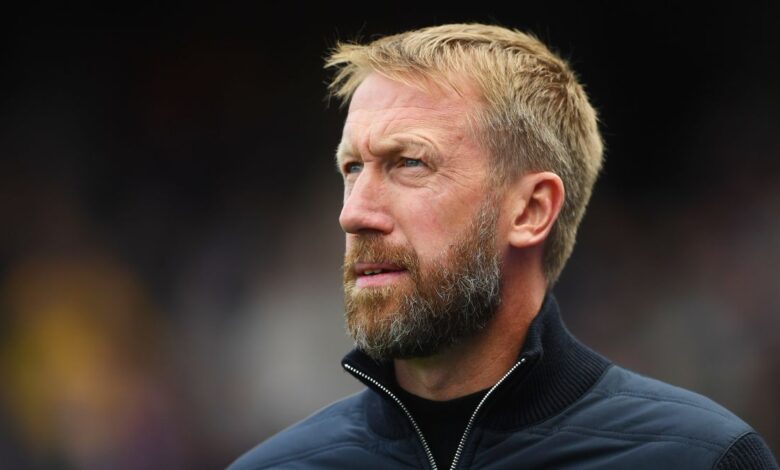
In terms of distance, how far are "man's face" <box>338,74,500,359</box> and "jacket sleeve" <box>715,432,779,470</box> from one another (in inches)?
23.8

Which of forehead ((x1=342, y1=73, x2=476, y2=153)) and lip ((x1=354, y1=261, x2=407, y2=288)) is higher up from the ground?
forehead ((x1=342, y1=73, x2=476, y2=153))

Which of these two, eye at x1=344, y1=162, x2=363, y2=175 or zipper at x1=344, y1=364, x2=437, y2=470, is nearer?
zipper at x1=344, y1=364, x2=437, y2=470

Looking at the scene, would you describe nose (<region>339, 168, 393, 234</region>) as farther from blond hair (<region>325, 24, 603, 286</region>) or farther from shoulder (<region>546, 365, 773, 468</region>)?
shoulder (<region>546, 365, 773, 468</region>)

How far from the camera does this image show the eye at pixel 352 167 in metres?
2.76

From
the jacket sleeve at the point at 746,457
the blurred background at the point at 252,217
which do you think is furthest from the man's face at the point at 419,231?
the blurred background at the point at 252,217

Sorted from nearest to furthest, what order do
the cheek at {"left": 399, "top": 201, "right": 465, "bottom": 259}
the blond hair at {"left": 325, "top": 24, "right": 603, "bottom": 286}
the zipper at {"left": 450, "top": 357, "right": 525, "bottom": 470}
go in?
the zipper at {"left": 450, "top": 357, "right": 525, "bottom": 470}
the cheek at {"left": 399, "top": 201, "right": 465, "bottom": 259}
the blond hair at {"left": 325, "top": 24, "right": 603, "bottom": 286}

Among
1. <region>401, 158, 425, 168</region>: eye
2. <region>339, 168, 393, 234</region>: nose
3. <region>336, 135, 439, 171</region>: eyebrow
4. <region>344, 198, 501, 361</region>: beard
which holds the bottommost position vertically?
<region>344, 198, 501, 361</region>: beard

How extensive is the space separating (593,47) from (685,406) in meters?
4.49

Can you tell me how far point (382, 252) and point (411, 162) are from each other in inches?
8.7

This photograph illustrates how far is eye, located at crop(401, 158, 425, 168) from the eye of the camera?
266cm

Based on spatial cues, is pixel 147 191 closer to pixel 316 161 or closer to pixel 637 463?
pixel 316 161

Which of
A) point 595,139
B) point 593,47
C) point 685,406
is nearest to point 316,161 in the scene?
point 593,47

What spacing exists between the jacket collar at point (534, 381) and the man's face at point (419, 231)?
109mm

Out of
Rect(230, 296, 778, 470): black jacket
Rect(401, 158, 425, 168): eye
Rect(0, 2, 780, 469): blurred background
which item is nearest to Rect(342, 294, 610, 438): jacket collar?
Rect(230, 296, 778, 470): black jacket
